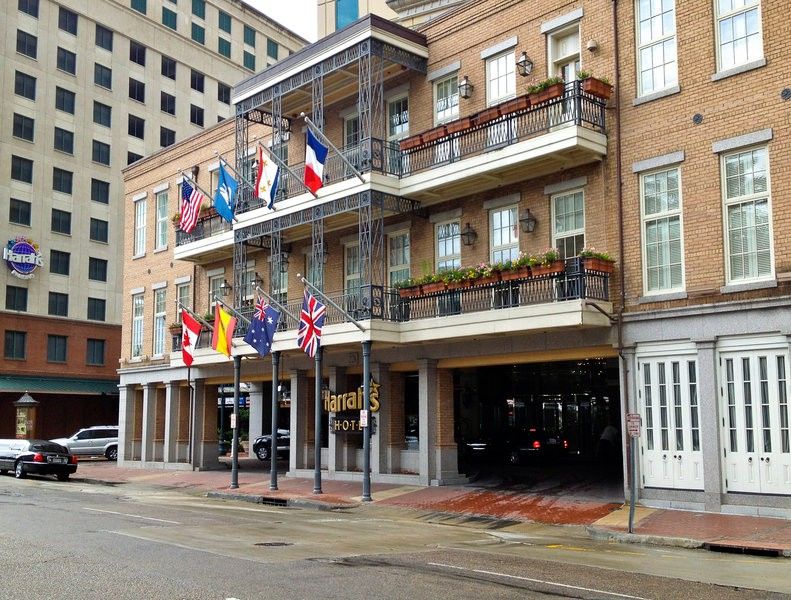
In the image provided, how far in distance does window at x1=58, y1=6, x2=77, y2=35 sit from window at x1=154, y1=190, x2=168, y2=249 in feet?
83.6

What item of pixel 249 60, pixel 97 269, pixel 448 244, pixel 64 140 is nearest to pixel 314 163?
pixel 448 244

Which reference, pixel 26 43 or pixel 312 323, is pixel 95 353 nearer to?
pixel 26 43

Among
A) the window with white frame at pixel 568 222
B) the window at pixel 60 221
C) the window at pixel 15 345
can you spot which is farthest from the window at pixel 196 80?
the window with white frame at pixel 568 222

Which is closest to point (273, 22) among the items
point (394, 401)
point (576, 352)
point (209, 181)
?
point (209, 181)

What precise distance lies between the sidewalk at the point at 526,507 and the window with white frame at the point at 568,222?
18.6 ft

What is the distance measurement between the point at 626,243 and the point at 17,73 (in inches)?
1737

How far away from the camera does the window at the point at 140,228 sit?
1414 inches

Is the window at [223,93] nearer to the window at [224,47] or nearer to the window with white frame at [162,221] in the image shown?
the window at [224,47]

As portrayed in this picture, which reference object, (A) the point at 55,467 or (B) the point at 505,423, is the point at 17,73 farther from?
(B) the point at 505,423

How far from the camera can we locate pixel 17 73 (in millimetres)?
51281

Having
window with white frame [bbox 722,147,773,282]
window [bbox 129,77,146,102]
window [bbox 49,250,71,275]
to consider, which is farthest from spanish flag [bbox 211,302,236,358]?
window [bbox 129,77,146,102]

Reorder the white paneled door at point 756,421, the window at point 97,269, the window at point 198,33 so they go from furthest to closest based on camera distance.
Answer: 1. the window at point 198,33
2. the window at point 97,269
3. the white paneled door at point 756,421

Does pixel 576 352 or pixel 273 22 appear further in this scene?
pixel 273 22

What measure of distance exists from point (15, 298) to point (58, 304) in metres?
3.01
